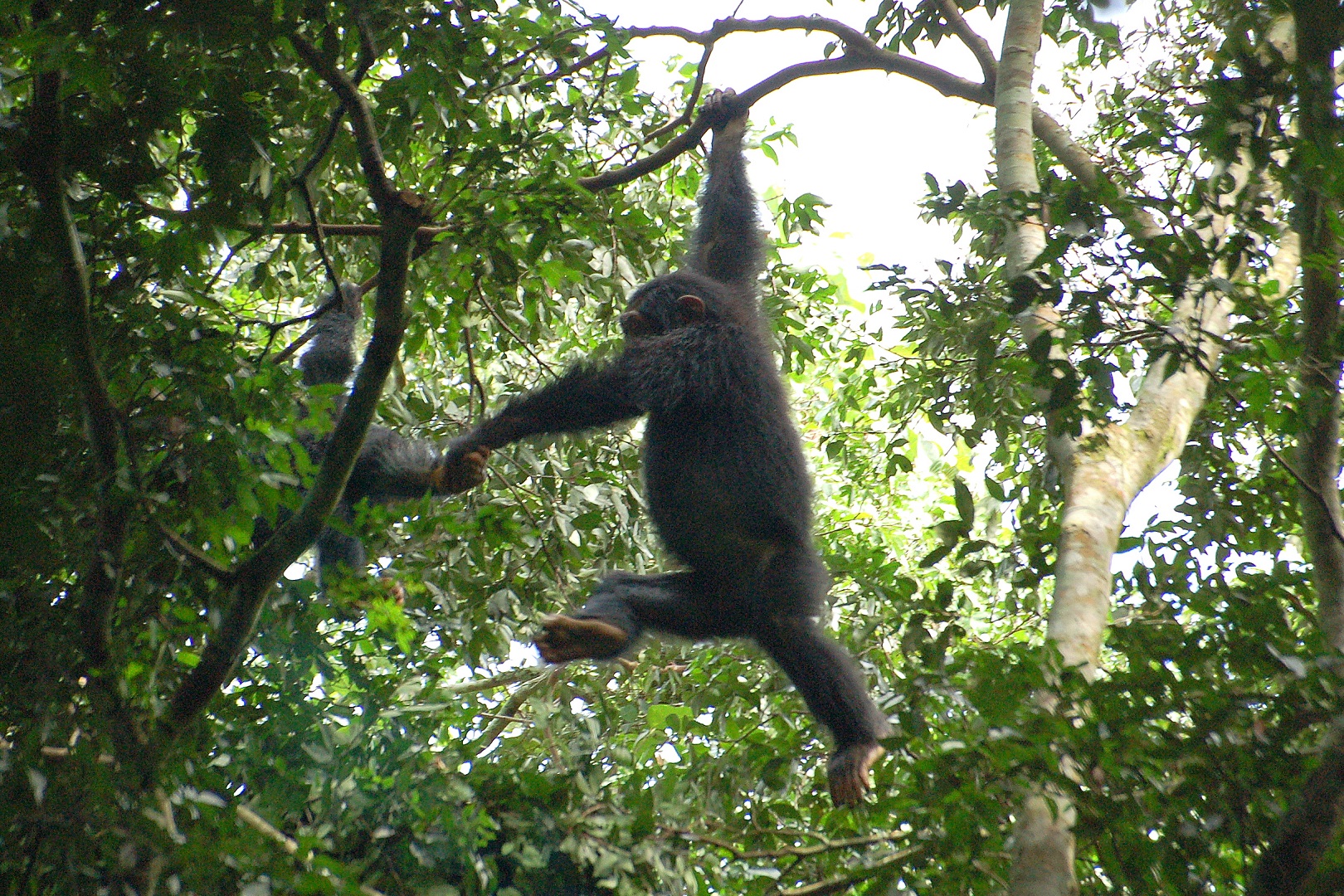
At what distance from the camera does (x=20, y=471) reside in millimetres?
2605

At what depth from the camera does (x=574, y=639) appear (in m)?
3.85

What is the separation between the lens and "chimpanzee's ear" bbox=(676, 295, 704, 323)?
486 cm

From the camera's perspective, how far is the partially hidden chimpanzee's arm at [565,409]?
13.3 ft

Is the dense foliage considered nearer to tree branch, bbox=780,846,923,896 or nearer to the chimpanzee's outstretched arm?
tree branch, bbox=780,846,923,896

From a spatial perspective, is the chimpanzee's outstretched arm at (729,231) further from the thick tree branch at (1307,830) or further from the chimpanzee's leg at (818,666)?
the thick tree branch at (1307,830)

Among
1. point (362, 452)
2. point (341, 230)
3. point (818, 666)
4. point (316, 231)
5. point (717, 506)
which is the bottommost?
point (818, 666)

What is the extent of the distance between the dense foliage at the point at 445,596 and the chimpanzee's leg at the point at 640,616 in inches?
10.6

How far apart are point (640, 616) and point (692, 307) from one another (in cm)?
149

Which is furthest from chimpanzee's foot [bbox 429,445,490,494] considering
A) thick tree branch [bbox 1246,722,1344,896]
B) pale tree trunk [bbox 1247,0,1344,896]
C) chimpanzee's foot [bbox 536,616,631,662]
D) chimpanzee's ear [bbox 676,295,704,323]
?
thick tree branch [bbox 1246,722,1344,896]

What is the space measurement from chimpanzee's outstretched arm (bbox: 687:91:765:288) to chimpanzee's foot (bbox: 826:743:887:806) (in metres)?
2.48

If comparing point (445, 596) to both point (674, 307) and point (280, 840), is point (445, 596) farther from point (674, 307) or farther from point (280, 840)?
point (280, 840)

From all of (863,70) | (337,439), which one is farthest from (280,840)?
(863,70)

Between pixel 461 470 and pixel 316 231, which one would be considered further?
pixel 461 470

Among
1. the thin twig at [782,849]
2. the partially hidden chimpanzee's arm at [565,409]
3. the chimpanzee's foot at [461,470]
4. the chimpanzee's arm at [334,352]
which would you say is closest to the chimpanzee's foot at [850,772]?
the thin twig at [782,849]
